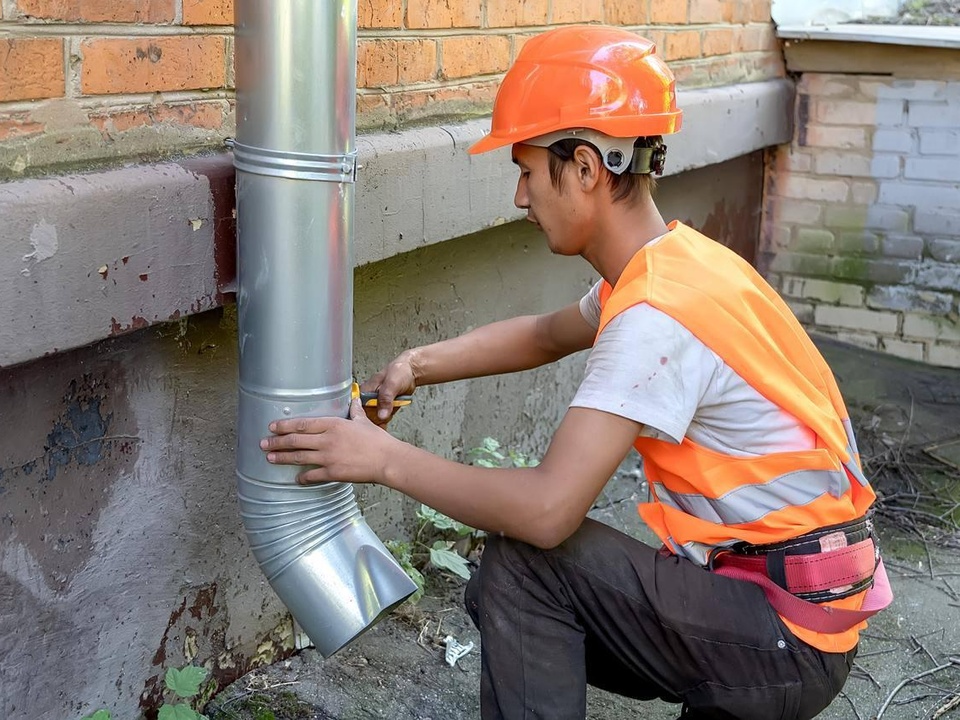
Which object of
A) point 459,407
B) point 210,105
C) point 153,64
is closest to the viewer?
point 153,64

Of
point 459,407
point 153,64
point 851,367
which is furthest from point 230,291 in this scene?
point 851,367

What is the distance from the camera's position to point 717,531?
207 cm

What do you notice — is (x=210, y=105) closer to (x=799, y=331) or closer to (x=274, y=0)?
(x=274, y=0)

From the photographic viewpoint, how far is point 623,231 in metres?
2.11

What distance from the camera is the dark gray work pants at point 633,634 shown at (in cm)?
204

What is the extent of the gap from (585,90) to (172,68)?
0.78 metres

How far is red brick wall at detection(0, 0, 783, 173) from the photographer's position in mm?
1833

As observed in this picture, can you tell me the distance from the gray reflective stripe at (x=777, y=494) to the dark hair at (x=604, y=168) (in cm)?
58

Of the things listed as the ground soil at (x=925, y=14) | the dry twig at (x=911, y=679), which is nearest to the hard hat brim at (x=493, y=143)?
the dry twig at (x=911, y=679)

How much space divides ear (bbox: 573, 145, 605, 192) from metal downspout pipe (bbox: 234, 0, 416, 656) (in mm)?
412

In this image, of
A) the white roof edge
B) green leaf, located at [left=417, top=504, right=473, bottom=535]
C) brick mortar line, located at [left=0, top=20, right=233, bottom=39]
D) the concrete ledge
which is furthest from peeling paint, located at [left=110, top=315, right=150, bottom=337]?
the white roof edge

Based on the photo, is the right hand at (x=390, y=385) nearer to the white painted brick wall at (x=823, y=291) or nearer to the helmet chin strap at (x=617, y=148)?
the helmet chin strap at (x=617, y=148)

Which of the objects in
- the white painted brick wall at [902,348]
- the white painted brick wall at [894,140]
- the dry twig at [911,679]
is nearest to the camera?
the dry twig at [911,679]

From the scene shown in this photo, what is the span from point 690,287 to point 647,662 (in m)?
0.72
